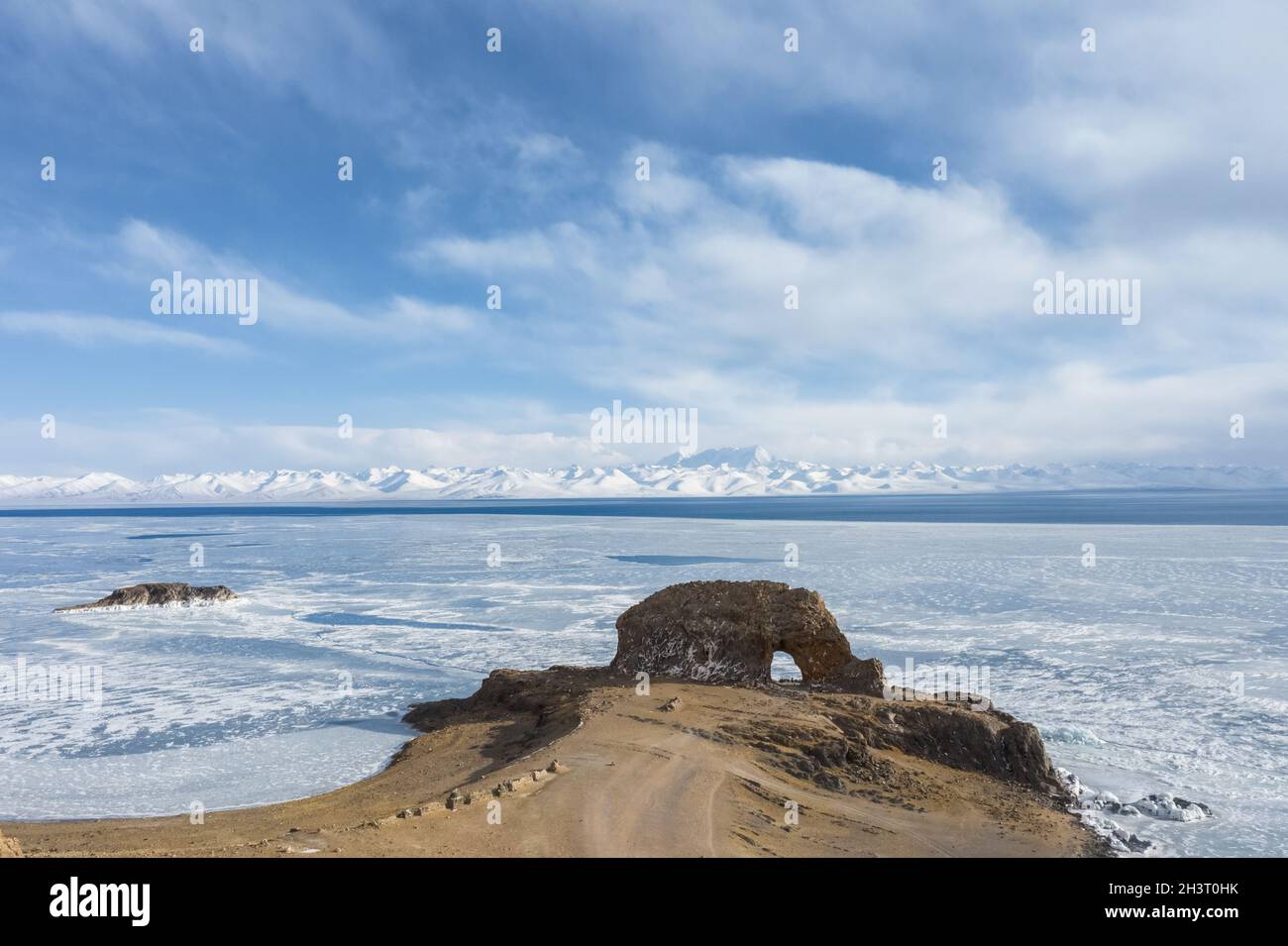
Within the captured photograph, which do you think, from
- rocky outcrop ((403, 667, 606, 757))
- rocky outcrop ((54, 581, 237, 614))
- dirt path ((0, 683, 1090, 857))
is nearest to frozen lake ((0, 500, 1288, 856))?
rocky outcrop ((403, 667, 606, 757))

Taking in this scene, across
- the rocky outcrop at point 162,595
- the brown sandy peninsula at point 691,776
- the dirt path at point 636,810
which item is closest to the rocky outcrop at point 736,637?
the brown sandy peninsula at point 691,776

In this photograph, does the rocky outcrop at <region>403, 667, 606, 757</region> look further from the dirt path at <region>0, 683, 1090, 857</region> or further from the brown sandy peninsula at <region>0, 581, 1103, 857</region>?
the dirt path at <region>0, 683, 1090, 857</region>

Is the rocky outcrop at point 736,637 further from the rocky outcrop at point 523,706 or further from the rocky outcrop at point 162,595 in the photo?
the rocky outcrop at point 162,595

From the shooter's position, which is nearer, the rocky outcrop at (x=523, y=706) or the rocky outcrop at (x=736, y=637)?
the rocky outcrop at (x=523, y=706)

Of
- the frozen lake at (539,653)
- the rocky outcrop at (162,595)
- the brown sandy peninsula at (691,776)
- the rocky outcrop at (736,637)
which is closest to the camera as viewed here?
the brown sandy peninsula at (691,776)

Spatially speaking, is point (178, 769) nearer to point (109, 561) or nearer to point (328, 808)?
point (328, 808)
